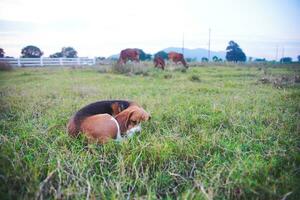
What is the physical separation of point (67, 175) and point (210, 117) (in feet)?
8.70

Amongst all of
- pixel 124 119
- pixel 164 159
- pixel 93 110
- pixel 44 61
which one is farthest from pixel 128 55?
pixel 164 159

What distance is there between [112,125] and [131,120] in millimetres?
363

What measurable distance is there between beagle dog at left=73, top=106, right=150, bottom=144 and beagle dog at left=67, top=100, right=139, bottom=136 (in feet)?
A: 0.27

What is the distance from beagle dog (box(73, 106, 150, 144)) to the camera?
3.21 m

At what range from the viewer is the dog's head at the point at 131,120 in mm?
3551

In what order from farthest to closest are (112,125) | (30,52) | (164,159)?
(30,52)
(112,125)
(164,159)

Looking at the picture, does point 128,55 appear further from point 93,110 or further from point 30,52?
point 30,52

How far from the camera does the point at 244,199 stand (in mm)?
2160

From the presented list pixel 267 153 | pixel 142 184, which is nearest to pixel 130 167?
pixel 142 184

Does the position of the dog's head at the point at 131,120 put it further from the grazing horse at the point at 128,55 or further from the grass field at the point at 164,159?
the grazing horse at the point at 128,55

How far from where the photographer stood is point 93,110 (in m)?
3.73

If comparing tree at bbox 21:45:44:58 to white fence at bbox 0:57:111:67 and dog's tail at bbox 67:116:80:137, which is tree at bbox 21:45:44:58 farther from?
dog's tail at bbox 67:116:80:137

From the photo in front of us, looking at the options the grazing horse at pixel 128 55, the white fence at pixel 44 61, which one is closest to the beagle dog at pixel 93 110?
the grazing horse at pixel 128 55

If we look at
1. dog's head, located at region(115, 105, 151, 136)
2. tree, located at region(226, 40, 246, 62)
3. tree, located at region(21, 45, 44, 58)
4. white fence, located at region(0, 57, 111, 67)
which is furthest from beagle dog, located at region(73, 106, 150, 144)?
tree, located at region(226, 40, 246, 62)
